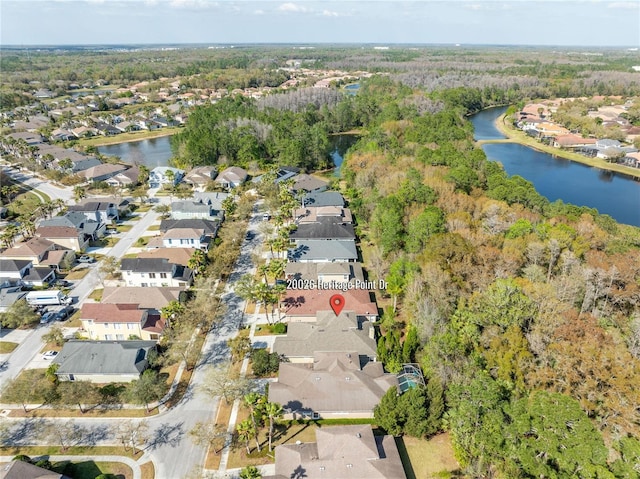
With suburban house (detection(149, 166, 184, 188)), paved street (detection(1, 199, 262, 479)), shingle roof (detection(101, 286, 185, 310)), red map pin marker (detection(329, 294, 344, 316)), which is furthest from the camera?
suburban house (detection(149, 166, 184, 188))

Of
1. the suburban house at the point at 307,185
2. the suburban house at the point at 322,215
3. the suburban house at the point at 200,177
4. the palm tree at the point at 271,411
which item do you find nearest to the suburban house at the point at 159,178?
the suburban house at the point at 200,177

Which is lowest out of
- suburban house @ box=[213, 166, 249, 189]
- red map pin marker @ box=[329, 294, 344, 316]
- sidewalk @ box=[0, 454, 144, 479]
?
sidewalk @ box=[0, 454, 144, 479]

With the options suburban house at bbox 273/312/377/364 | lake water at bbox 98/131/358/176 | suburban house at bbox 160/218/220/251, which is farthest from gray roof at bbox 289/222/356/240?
lake water at bbox 98/131/358/176

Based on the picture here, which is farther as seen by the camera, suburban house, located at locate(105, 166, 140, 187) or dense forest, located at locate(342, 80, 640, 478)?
suburban house, located at locate(105, 166, 140, 187)

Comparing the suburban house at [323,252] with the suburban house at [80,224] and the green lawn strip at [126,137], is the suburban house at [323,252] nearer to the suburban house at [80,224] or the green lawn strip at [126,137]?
the suburban house at [80,224]

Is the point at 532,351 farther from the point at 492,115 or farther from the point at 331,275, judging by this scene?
the point at 492,115

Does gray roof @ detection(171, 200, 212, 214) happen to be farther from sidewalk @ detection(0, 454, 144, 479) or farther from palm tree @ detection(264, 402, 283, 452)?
palm tree @ detection(264, 402, 283, 452)

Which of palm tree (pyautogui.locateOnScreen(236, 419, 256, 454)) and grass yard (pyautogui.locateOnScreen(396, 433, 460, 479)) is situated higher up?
palm tree (pyautogui.locateOnScreen(236, 419, 256, 454))
